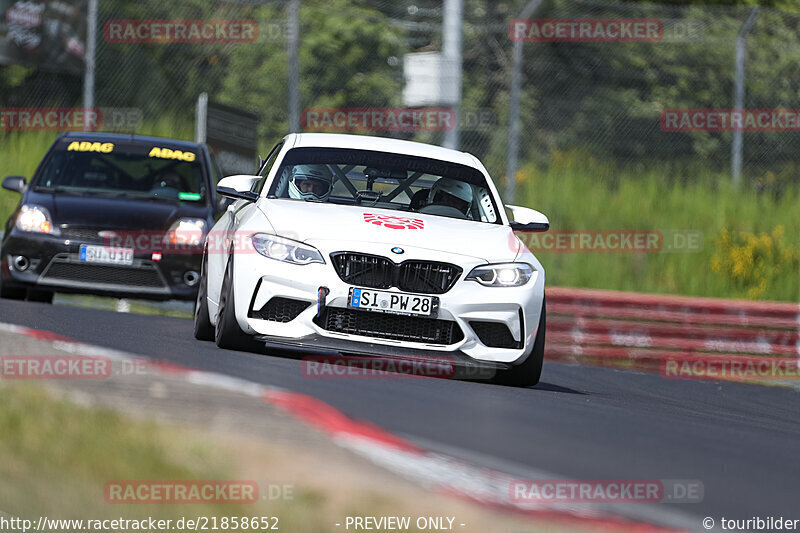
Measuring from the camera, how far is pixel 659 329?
15297 millimetres

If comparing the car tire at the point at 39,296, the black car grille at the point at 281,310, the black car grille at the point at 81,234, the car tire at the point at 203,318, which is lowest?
the car tire at the point at 39,296

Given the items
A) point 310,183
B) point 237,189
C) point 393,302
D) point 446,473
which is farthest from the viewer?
point 310,183

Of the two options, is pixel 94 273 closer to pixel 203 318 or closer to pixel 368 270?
pixel 203 318

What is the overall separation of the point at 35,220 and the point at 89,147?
67.5 inches

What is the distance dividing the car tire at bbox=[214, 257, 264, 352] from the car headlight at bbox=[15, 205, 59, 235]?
11.9ft

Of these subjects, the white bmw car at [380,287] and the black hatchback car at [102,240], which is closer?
the white bmw car at [380,287]

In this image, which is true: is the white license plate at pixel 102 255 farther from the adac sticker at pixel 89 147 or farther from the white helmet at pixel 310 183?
the white helmet at pixel 310 183

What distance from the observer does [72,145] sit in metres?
13.4

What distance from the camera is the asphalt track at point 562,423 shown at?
17.9 ft

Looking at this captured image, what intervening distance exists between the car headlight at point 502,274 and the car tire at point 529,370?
26 centimetres

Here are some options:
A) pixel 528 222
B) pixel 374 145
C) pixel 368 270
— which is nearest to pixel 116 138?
pixel 374 145

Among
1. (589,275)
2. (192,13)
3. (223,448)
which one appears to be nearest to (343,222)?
(223,448)

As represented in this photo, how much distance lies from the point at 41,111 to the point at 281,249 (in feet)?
49.5

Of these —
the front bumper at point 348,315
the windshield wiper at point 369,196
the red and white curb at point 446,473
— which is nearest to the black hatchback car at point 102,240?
the windshield wiper at point 369,196
